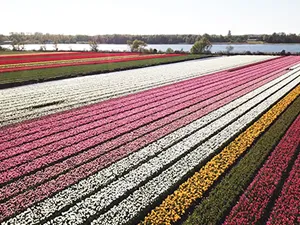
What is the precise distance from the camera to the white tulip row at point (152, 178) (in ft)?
26.6

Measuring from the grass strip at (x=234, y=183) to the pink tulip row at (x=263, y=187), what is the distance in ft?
0.62

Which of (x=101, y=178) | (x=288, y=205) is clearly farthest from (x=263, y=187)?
(x=101, y=178)

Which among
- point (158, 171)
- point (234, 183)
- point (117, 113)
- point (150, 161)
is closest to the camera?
point (234, 183)

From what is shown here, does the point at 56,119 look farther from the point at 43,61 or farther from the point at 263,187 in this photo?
the point at 43,61

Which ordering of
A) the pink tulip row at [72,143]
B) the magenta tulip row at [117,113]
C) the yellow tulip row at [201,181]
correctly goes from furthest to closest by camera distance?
the magenta tulip row at [117,113] < the pink tulip row at [72,143] < the yellow tulip row at [201,181]

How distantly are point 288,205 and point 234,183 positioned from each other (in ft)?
5.44

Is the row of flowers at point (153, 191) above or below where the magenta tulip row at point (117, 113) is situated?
above

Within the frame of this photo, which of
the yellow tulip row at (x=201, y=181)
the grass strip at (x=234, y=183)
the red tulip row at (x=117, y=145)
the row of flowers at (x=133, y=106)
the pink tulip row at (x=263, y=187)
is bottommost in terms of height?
the row of flowers at (x=133, y=106)

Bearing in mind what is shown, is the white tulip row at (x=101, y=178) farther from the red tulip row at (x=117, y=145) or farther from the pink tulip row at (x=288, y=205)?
the pink tulip row at (x=288, y=205)

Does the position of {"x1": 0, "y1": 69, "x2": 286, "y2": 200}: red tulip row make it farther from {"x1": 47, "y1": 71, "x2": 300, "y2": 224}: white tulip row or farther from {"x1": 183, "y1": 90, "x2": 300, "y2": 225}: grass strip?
{"x1": 183, "y1": 90, "x2": 300, "y2": 225}: grass strip

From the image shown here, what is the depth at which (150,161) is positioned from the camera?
11242 millimetres

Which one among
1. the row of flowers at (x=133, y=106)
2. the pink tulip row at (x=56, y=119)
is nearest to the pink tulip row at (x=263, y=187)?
the row of flowers at (x=133, y=106)

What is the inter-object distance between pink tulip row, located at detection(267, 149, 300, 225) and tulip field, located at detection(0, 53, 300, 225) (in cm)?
3

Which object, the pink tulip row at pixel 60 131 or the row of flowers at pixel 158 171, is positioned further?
the pink tulip row at pixel 60 131
